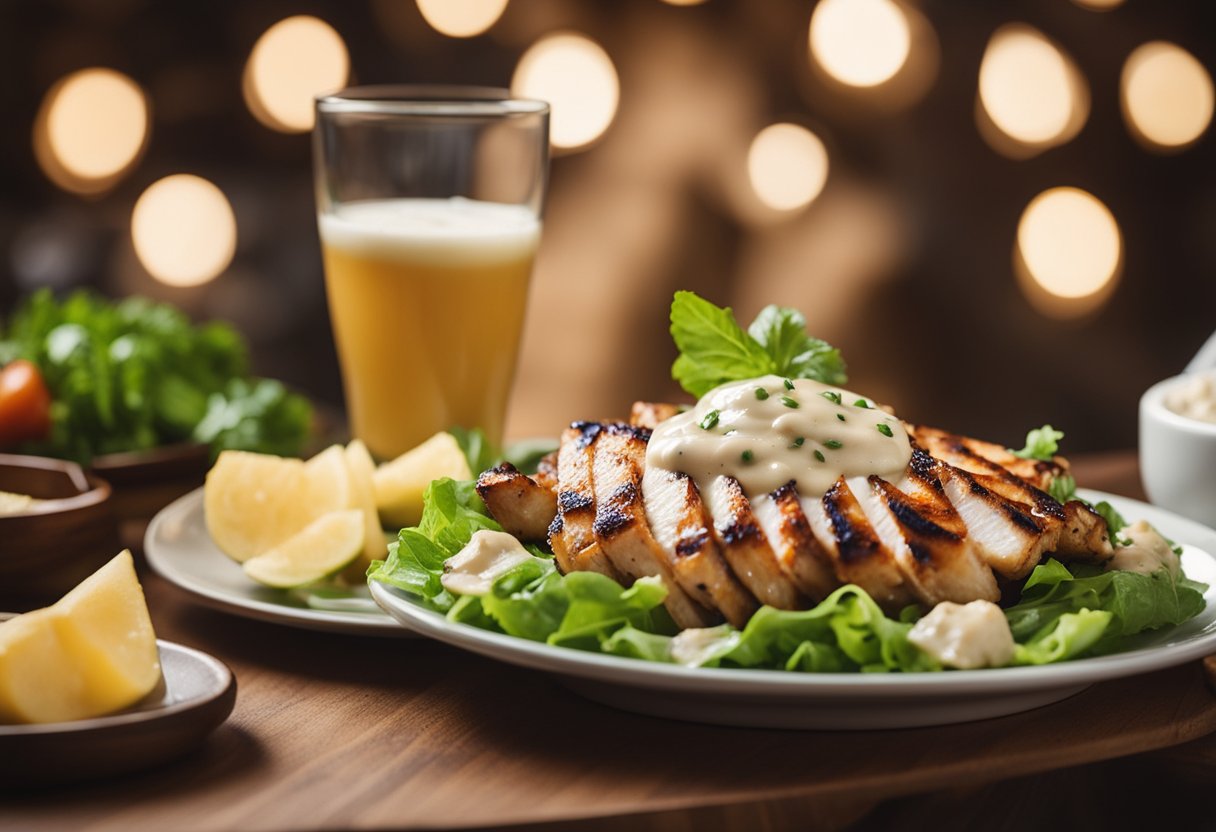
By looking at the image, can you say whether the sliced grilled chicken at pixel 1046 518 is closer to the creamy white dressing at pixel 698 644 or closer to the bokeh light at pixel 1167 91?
the creamy white dressing at pixel 698 644

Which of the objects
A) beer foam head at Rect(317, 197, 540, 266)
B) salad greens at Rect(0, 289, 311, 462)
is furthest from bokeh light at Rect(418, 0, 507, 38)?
beer foam head at Rect(317, 197, 540, 266)

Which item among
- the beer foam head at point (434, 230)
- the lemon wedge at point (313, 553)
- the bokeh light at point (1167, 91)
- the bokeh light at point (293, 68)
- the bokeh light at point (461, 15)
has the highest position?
the bokeh light at point (461, 15)

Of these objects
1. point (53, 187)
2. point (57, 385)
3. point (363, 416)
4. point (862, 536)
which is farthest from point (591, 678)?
point (53, 187)

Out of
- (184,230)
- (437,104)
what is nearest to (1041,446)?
(437,104)

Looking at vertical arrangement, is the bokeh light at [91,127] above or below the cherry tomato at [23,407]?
above

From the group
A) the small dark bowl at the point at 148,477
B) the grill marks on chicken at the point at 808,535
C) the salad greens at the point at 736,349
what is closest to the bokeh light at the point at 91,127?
the small dark bowl at the point at 148,477

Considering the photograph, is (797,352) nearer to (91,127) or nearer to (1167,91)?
(1167,91)
